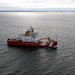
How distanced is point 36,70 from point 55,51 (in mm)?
22662

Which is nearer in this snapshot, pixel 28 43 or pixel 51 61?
pixel 51 61

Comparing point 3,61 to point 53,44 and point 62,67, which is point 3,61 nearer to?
point 62,67

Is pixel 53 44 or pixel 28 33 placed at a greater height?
pixel 28 33

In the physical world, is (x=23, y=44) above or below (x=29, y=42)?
below

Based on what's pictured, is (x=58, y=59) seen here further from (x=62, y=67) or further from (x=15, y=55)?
(x=15, y=55)

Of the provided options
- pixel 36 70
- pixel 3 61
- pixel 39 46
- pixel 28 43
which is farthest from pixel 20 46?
pixel 36 70

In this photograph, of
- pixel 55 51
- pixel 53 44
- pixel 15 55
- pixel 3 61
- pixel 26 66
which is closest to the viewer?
pixel 26 66

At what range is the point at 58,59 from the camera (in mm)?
57750

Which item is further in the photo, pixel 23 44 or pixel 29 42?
pixel 23 44

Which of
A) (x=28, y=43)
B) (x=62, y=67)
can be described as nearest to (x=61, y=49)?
(x=28, y=43)

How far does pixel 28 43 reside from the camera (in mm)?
74688

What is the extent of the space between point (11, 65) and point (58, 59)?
17862mm

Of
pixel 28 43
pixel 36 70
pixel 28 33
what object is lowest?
pixel 36 70

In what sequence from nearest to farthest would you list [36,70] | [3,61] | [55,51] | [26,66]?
[36,70]
[26,66]
[3,61]
[55,51]
